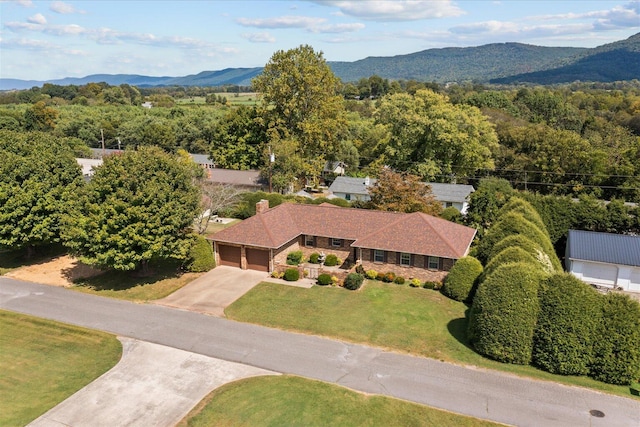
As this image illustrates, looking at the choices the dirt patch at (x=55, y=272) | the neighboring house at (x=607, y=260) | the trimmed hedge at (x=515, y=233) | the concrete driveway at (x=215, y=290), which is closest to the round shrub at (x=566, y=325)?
the trimmed hedge at (x=515, y=233)

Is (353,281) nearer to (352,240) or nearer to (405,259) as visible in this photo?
(405,259)

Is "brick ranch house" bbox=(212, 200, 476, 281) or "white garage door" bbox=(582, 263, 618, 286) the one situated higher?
"brick ranch house" bbox=(212, 200, 476, 281)

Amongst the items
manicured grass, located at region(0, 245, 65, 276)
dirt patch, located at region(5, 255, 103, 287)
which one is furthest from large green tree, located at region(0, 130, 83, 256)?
dirt patch, located at region(5, 255, 103, 287)

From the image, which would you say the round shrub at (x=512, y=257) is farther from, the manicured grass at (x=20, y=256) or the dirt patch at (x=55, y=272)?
the manicured grass at (x=20, y=256)

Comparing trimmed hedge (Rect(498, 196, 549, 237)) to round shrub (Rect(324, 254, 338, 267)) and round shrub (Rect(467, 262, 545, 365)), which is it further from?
round shrub (Rect(324, 254, 338, 267))

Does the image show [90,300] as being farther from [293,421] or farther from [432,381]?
[432,381]

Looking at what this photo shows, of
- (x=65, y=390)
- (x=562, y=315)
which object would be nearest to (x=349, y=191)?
(x=562, y=315)
